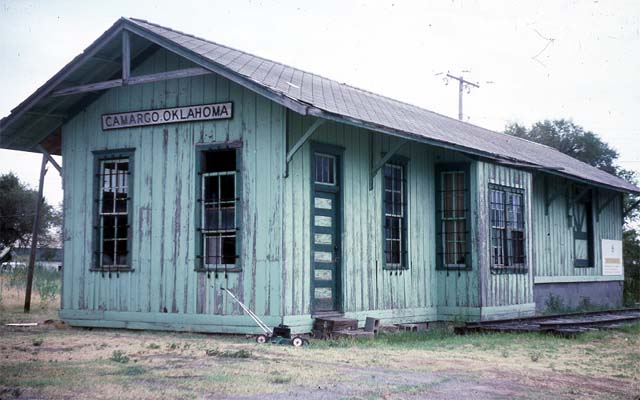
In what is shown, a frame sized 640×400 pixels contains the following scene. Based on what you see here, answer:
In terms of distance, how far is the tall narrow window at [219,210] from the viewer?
12.4 m

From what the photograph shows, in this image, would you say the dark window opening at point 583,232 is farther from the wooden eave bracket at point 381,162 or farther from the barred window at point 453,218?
the wooden eave bracket at point 381,162

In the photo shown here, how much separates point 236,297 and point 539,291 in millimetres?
9853

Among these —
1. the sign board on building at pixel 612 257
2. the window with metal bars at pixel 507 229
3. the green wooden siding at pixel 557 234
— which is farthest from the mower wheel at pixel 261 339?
the sign board on building at pixel 612 257

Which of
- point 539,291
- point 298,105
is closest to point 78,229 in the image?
point 298,105

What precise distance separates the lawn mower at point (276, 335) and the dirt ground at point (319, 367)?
0.22m

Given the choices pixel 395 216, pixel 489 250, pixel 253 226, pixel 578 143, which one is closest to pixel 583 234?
pixel 489 250

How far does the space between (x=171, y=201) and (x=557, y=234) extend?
11.6 m

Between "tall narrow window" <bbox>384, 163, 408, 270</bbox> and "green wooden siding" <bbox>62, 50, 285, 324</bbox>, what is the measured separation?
3041 mm

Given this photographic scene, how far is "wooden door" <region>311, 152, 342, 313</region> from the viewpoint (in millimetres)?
12570

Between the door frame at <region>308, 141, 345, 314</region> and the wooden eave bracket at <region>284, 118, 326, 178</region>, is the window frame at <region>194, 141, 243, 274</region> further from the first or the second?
the door frame at <region>308, 141, 345, 314</region>

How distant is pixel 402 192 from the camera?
48.6 feet

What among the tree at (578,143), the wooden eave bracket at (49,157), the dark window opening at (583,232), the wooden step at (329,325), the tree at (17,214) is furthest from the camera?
the tree at (17,214)

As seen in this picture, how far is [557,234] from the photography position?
2077 centimetres

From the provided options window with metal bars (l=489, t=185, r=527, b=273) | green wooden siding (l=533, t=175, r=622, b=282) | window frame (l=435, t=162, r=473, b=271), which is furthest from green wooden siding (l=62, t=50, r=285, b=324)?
green wooden siding (l=533, t=175, r=622, b=282)
